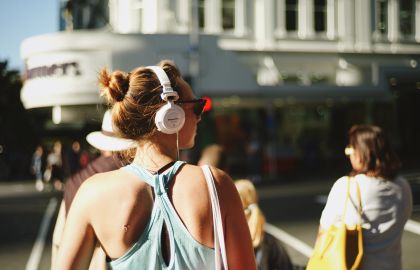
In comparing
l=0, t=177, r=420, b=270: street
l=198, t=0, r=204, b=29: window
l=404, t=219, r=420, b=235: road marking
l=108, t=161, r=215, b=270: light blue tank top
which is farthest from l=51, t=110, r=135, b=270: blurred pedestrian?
l=198, t=0, r=204, b=29: window

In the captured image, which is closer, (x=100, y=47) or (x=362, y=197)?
(x=362, y=197)

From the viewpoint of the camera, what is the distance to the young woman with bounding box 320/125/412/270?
3.08m

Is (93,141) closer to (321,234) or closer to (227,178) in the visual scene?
(321,234)

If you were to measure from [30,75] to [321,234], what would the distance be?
75.2ft

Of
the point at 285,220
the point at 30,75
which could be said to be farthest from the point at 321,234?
the point at 30,75

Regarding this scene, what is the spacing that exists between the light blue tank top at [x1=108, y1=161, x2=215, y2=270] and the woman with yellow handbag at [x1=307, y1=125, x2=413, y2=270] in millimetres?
1560

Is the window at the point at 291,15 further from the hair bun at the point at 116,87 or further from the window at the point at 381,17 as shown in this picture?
the hair bun at the point at 116,87

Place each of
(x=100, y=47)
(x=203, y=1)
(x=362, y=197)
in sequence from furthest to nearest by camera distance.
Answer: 1. (x=203, y=1)
2. (x=100, y=47)
3. (x=362, y=197)

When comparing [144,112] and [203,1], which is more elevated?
[203,1]

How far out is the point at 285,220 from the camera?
34.8 ft

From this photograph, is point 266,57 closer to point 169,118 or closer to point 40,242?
point 40,242

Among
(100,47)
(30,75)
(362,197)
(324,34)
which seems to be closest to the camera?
(362,197)

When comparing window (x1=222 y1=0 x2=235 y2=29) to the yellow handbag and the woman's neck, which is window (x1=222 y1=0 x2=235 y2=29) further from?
the woman's neck

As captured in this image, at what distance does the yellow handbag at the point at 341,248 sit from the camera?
297cm
